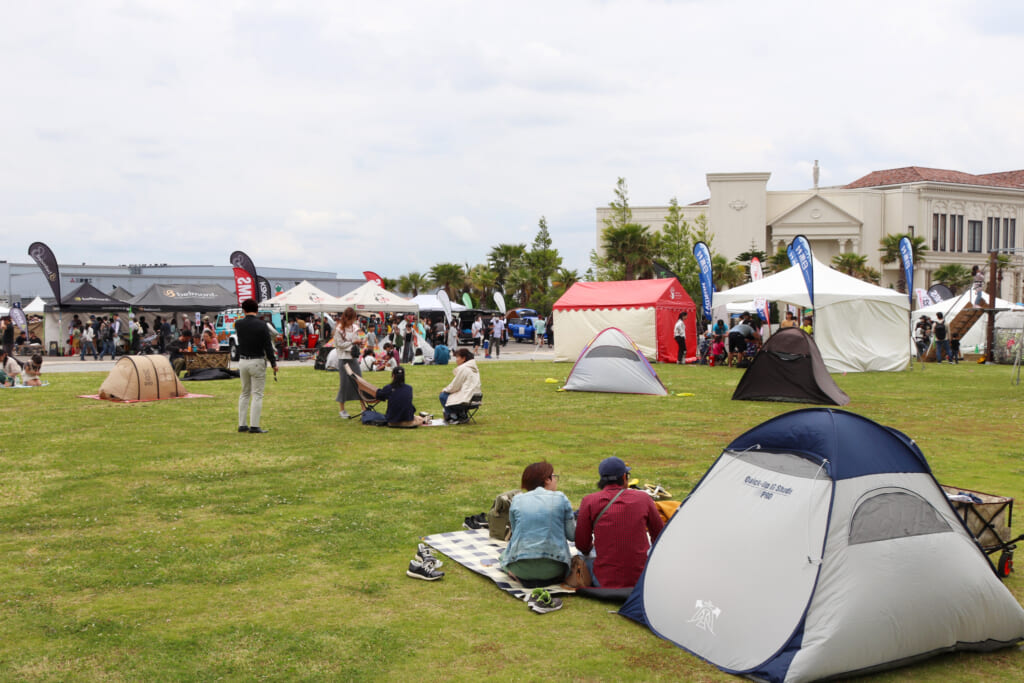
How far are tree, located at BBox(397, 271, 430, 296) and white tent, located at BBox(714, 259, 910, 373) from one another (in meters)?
47.9

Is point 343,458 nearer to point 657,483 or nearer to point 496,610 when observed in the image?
point 657,483

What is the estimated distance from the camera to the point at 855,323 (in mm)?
26656

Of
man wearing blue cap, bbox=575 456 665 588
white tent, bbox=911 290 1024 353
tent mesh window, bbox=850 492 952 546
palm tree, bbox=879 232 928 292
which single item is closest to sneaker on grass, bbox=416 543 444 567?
man wearing blue cap, bbox=575 456 665 588

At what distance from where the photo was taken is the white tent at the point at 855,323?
2633cm

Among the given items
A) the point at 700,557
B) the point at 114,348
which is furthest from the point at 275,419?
the point at 114,348

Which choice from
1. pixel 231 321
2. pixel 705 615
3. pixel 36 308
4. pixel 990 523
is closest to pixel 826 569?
pixel 705 615

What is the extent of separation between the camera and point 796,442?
16.6ft

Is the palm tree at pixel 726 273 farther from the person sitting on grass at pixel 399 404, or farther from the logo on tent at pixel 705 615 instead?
the logo on tent at pixel 705 615

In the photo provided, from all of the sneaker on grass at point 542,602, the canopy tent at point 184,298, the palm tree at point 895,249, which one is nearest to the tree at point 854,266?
the palm tree at point 895,249

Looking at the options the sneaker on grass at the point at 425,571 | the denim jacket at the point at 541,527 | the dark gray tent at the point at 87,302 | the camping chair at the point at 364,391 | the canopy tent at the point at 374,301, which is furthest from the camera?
the dark gray tent at the point at 87,302

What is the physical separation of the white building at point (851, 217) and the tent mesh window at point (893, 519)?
67022 millimetres

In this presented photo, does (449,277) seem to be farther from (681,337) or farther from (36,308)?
(681,337)

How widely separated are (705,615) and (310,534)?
12.2 ft

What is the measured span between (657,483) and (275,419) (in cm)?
774
